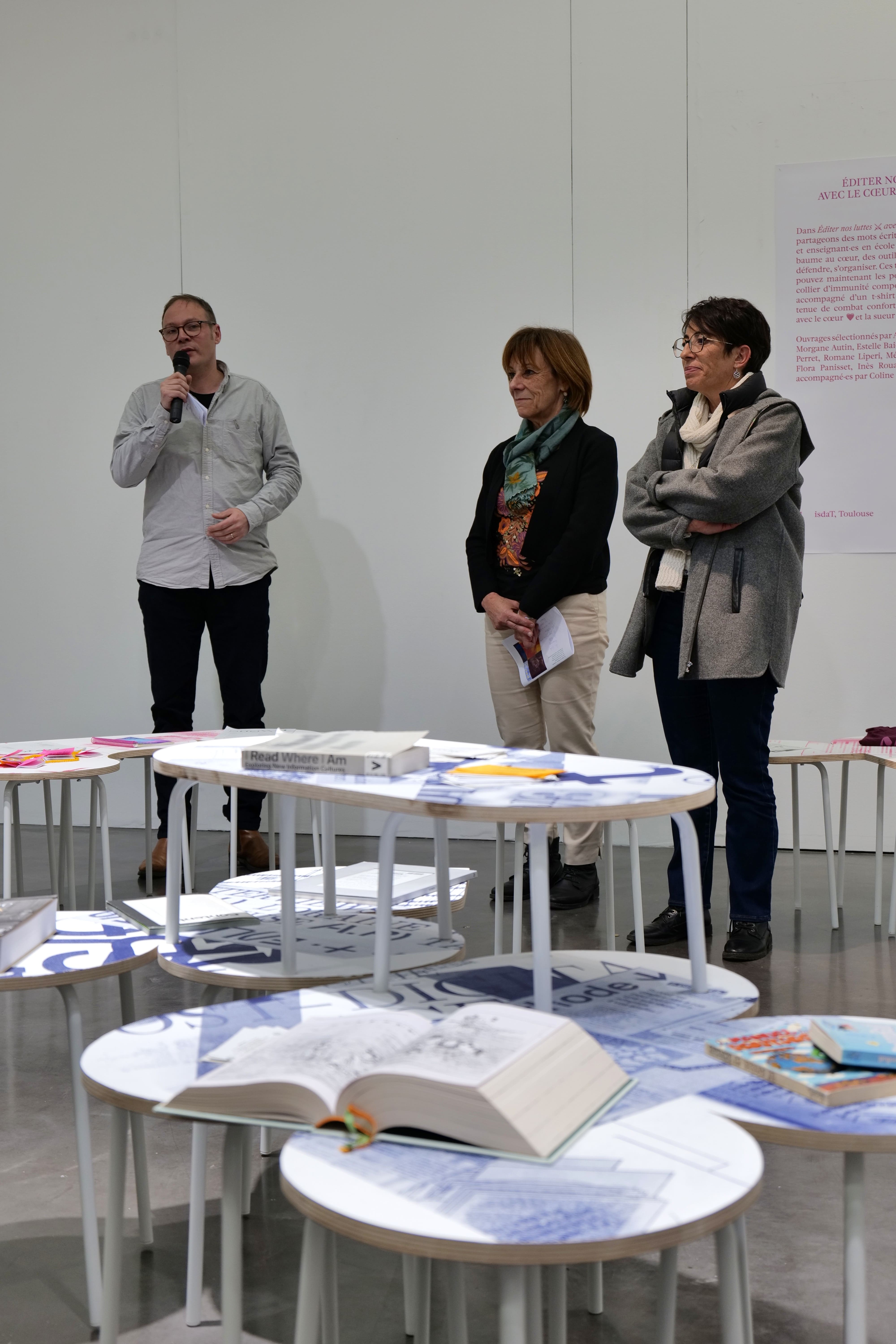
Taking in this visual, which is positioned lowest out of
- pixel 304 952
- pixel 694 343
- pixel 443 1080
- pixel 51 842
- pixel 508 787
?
pixel 51 842

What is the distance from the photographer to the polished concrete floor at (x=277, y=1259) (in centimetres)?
150

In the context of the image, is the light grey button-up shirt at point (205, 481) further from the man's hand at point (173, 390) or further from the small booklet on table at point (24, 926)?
the small booklet on table at point (24, 926)

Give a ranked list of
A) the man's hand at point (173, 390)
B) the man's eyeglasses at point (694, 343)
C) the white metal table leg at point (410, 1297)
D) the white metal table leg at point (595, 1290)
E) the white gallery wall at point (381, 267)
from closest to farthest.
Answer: the white metal table leg at point (410, 1297) → the white metal table leg at point (595, 1290) → the man's eyeglasses at point (694, 343) → the man's hand at point (173, 390) → the white gallery wall at point (381, 267)

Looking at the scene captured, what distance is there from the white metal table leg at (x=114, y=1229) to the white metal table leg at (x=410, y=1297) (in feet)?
1.08

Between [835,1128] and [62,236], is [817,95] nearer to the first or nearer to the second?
[62,236]

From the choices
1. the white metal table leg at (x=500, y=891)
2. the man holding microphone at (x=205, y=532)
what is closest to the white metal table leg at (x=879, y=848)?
the white metal table leg at (x=500, y=891)

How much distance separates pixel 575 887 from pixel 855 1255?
253 centimetres

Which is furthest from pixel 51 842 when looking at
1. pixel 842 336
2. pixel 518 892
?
pixel 842 336

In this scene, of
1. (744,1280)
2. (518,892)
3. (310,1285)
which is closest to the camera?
(310,1285)

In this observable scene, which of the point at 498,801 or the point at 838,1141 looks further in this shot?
the point at 498,801

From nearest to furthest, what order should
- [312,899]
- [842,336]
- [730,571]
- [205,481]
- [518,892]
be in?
1. [312,899]
2. [518,892]
3. [730,571]
4. [205,481]
5. [842,336]

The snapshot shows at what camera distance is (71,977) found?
4.73 feet

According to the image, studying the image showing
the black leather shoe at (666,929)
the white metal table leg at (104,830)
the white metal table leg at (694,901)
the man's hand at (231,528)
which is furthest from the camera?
the man's hand at (231,528)

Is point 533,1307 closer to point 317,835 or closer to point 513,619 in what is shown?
point 317,835
